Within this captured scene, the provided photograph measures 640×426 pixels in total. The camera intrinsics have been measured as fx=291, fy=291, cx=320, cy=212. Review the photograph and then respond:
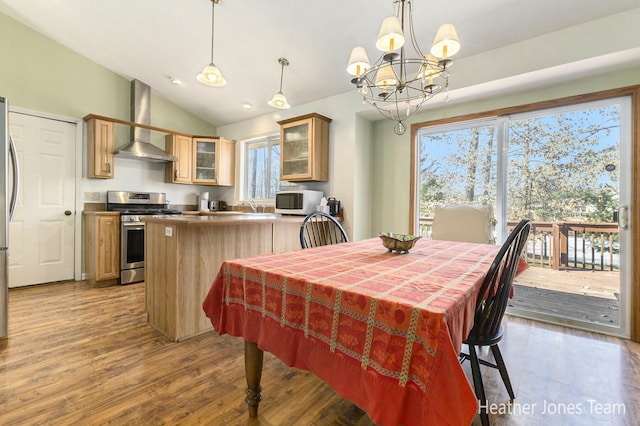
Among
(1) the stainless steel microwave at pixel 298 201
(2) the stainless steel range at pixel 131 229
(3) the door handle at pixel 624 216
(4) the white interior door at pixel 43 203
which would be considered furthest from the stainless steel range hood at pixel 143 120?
(3) the door handle at pixel 624 216

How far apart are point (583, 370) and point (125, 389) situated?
2.85 metres

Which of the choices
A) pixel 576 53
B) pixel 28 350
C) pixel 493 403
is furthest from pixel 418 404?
pixel 576 53

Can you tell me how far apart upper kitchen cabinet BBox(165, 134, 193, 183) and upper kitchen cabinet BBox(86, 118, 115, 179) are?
2.73 feet

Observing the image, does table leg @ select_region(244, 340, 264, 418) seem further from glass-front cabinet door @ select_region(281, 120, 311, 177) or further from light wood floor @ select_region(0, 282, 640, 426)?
glass-front cabinet door @ select_region(281, 120, 311, 177)

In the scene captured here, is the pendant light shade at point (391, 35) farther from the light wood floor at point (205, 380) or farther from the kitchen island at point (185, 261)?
the light wood floor at point (205, 380)

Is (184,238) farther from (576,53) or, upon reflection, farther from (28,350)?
(576,53)

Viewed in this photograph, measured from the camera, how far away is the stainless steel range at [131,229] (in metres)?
3.80

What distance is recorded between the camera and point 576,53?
2305mm

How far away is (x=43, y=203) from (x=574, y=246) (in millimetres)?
6057

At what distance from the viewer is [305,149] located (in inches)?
150

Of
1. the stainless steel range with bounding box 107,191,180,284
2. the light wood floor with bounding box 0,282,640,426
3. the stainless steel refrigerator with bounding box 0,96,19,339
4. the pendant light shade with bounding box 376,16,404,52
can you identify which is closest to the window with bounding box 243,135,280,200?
Answer: the stainless steel range with bounding box 107,191,180,284

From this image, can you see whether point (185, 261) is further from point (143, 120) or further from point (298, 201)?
point (143, 120)

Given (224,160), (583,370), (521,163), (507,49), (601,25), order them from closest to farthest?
1. (583,370)
2. (601,25)
3. (507,49)
4. (521,163)
5. (224,160)

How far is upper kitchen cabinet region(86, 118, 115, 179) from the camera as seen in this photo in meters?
3.84
